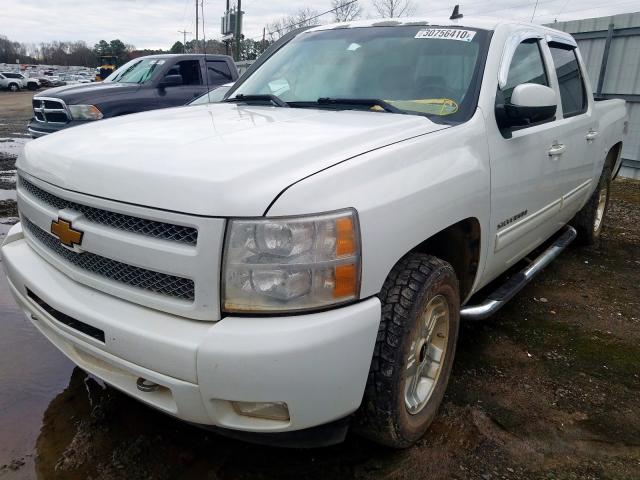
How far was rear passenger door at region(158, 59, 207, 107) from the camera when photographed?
9.08 metres

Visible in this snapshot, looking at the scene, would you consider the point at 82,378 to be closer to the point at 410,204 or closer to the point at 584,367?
the point at 410,204

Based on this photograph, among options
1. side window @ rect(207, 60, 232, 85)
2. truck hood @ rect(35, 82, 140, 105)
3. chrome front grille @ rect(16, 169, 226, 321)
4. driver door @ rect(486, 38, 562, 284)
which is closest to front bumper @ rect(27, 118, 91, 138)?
truck hood @ rect(35, 82, 140, 105)

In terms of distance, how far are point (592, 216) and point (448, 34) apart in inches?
110

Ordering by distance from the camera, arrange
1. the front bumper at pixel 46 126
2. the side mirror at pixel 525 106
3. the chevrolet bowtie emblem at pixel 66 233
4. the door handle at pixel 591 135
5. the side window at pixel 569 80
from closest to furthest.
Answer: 1. the chevrolet bowtie emblem at pixel 66 233
2. the side mirror at pixel 525 106
3. the side window at pixel 569 80
4. the door handle at pixel 591 135
5. the front bumper at pixel 46 126

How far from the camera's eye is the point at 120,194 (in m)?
1.82

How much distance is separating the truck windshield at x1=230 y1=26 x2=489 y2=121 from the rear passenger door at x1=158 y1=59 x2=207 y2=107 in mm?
6076

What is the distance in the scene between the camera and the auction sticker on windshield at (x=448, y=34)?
9.64ft

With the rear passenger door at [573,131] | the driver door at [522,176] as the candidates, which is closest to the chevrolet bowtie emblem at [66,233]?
the driver door at [522,176]

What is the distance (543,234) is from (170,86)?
7454 millimetres

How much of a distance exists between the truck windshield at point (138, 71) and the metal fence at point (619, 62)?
24.7 ft

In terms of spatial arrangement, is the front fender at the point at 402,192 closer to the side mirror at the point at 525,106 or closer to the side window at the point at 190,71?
the side mirror at the point at 525,106

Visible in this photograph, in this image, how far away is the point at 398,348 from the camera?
6.32 feet

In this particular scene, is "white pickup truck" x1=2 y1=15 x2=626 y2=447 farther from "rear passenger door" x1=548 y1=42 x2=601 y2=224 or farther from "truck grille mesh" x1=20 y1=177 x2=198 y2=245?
"rear passenger door" x1=548 y1=42 x2=601 y2=224

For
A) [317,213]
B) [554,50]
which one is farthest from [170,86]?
[317,213]
